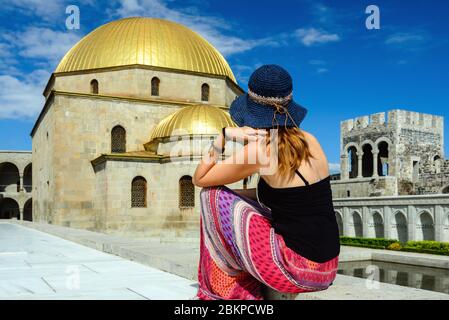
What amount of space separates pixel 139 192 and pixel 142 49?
341 inches

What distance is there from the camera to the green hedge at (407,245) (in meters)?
18.2

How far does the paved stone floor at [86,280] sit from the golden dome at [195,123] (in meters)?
15.8

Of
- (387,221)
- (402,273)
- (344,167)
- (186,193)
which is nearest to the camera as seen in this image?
(402,273)

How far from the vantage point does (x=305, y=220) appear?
3.05m

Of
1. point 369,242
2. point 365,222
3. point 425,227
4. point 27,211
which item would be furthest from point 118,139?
point 27,211

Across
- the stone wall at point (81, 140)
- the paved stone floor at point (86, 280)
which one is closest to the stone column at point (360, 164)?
the stone wall at point (81, 140)

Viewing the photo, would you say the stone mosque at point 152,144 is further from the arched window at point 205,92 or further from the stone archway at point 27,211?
the stone archway at point 27,211

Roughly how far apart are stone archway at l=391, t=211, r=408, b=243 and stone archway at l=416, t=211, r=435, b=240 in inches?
31.8

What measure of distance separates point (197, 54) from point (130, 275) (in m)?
24.2

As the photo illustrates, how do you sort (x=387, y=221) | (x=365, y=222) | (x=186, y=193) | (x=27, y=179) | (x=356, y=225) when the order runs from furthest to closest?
(x=27, y=179) < (x=356, y=225) < (x=365, y=222) < (x=186, y=193) < (x=387, y=221)

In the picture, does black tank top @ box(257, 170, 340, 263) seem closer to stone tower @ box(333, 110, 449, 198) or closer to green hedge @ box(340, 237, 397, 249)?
green hedge @ box(340, 237, 397, 249)

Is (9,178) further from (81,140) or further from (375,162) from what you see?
(375,162)

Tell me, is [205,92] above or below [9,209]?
above
